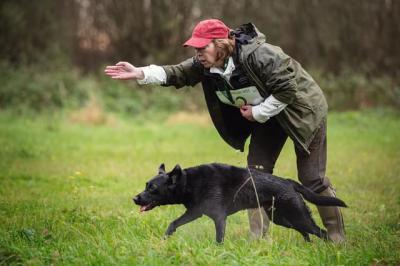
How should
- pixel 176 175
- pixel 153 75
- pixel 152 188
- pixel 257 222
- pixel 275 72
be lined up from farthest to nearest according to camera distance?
pixel 257 222 < pixel 153 75 < pixel 152 188 < pixel 176 175 < pixel 275 72

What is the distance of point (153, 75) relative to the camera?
5.81 metres

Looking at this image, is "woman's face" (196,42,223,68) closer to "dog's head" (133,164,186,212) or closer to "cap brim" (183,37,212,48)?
"cap brim" (183,37,212,48)

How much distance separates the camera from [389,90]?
20.1m

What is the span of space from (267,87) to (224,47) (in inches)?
19.4

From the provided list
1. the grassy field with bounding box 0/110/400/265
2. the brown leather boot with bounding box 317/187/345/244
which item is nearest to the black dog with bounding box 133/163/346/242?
the grassy field with bounding box 0/110/400/265

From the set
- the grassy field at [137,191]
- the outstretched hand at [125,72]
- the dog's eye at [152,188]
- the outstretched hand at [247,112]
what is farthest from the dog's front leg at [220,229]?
the outstretched hand at [125,72]

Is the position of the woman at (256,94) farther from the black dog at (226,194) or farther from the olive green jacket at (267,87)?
the black dog at (226,194)

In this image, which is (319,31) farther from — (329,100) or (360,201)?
(360,201)

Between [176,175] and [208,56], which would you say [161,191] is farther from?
[208,56]

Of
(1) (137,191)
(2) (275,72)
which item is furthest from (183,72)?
(1) (137,191)

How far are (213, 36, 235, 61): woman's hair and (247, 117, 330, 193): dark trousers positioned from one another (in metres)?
0.81

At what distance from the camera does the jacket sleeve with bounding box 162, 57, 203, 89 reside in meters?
5.86

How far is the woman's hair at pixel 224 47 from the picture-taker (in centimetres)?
532

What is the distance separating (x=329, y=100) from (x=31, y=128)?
9.89 m
